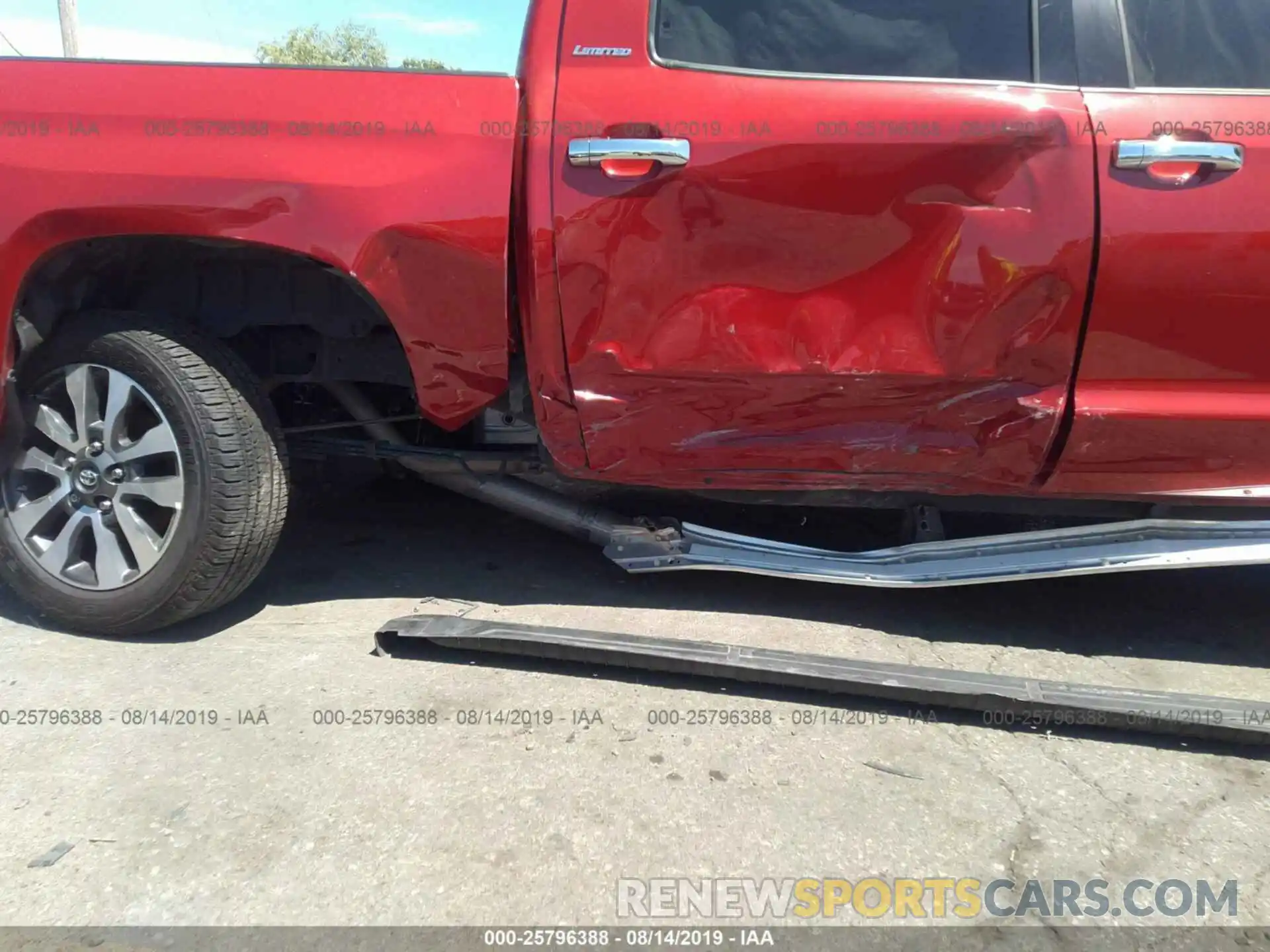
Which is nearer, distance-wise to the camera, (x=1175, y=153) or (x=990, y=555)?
(x=1175, y=153)

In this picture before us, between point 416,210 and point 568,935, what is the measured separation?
5.55 ft

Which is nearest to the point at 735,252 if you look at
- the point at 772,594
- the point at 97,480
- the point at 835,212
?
the point at 835,212

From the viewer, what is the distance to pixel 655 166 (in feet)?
7.54

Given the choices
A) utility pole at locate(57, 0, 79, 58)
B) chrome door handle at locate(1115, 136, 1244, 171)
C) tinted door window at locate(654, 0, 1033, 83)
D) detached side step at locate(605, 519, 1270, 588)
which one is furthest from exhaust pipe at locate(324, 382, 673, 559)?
utility pole at locate(57, 0, 79, 58)

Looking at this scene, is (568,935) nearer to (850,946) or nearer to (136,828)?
(850,946)

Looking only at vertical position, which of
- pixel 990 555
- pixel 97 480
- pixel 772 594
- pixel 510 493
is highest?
pixel 97 480

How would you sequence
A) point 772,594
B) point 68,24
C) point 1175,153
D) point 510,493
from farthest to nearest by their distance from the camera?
point 68,24
point 772,594
point 510,493
point 1175,153

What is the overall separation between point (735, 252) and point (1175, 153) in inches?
41.7

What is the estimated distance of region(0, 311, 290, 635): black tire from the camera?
2.55 meters

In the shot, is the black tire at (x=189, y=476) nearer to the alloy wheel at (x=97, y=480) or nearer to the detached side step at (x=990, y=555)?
the alloy wheel at (x=97, y=480)

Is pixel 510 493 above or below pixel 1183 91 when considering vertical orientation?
below

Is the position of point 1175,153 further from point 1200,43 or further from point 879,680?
point 879,680

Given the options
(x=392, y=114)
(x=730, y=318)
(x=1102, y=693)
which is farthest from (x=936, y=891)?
(x=392, y=114)

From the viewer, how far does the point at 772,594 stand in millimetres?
3111
